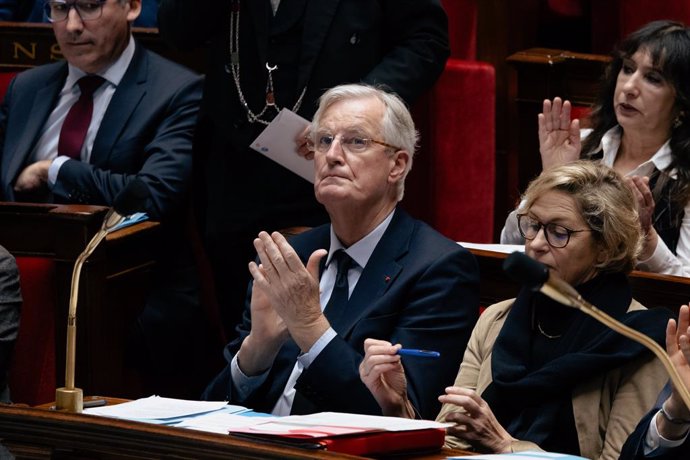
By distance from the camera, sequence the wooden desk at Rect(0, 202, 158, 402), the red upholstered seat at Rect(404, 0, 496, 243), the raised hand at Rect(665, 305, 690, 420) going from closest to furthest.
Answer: the raised hand at Rect(665, 305, 690, 420) → the wooden desk at Rect(0, 202, 158, 402) → the red upholstered seat at Rect(404, 0, 496, 243)

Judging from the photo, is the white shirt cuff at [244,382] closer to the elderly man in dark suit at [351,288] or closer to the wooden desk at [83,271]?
the elderly man in dark suit at [351,288]

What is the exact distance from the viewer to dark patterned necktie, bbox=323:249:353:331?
247 cm

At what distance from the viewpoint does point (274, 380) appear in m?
2.46

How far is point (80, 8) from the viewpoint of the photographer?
346cm

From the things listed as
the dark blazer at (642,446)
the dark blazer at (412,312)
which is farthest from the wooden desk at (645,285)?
the dark blazer at (642,446)

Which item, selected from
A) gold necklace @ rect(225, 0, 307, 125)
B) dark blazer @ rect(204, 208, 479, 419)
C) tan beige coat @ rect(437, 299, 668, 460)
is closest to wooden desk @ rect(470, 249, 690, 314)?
dark blazer @ rect(204, 208, 479, 419)

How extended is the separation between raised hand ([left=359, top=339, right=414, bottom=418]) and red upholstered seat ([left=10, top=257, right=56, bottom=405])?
102 centimetres

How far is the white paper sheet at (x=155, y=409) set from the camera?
6.70 feet

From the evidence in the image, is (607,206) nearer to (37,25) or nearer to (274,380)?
(274,380)

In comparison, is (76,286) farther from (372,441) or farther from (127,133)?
(127,133)

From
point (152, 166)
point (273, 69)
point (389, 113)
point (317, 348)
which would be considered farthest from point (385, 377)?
point (152, 166)

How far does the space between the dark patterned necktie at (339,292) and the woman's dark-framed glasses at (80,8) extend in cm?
125

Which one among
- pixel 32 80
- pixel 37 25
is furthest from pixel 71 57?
pixel 37 25

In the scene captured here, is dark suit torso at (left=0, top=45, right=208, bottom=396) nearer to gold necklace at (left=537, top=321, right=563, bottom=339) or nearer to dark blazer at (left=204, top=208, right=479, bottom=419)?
dark blazer at (left=204, top=208, right=479, bottom=419)
